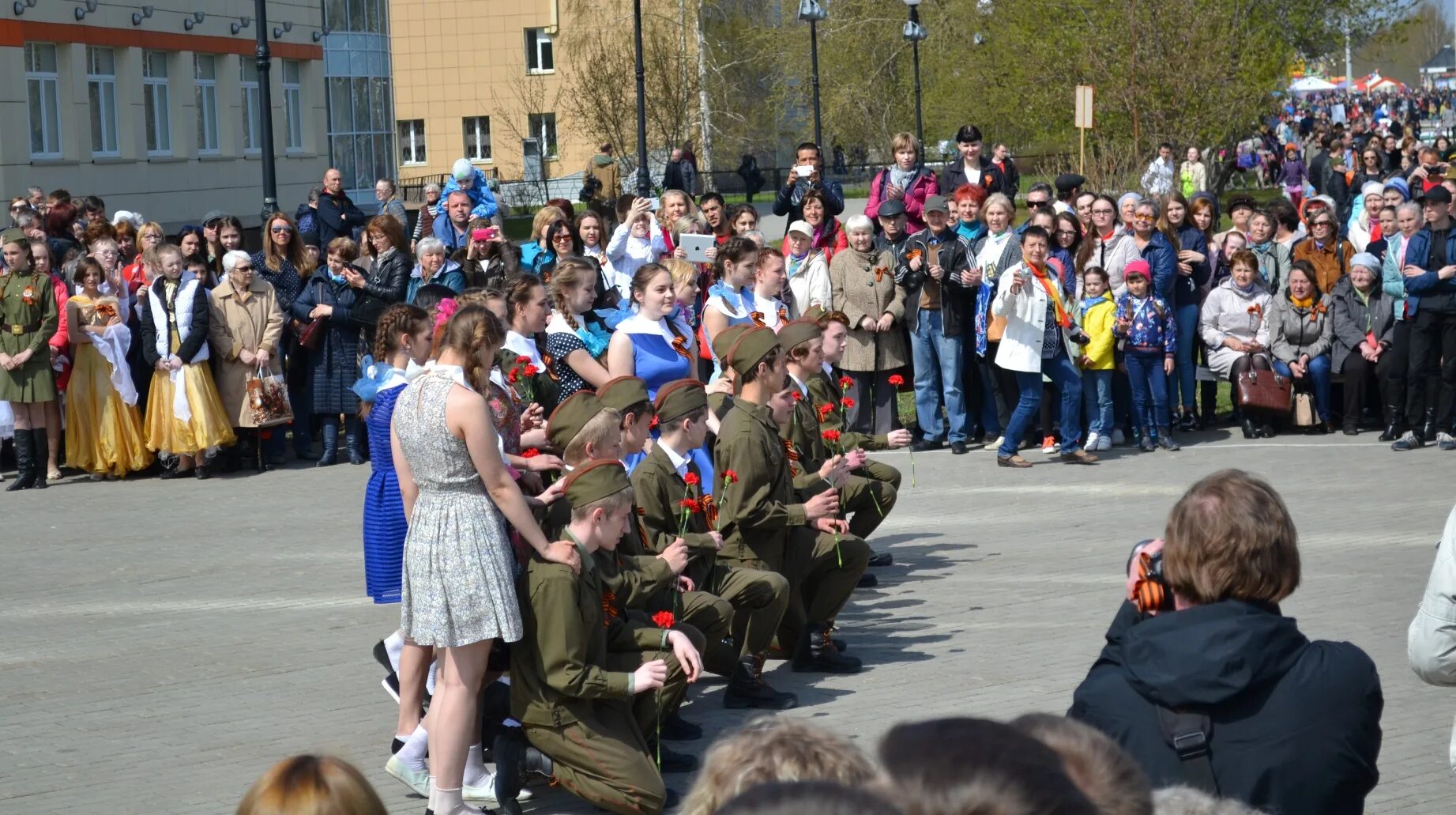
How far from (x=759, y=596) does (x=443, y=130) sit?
62.7 meters

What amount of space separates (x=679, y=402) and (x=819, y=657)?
1.64 metres

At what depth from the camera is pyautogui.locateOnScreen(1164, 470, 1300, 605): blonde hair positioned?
384 centimetres

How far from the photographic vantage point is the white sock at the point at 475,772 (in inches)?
256

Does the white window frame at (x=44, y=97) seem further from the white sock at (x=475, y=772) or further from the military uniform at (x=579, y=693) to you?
the military uniform at (x=579, y=693)

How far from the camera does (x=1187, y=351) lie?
15281 millimetres

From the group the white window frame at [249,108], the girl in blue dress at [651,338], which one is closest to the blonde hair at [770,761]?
the girl in blue dress at [651,338]

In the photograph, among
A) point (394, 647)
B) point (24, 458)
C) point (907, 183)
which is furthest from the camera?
point (907, 183)

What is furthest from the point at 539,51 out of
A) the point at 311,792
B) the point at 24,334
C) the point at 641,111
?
the point at 311,792

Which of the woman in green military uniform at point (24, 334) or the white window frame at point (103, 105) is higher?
the white window frame at point (103, 105)

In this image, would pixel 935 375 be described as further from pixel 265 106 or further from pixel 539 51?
pixel 539 51

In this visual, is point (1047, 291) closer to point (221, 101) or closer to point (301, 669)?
point (301, 669)

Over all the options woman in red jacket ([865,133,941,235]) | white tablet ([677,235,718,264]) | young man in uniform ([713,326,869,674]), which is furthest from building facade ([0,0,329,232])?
young man in uniform ([713,326,869,674])

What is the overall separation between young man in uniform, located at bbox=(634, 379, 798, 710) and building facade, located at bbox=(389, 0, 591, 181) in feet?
194

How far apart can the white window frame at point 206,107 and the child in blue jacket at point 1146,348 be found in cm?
2445
